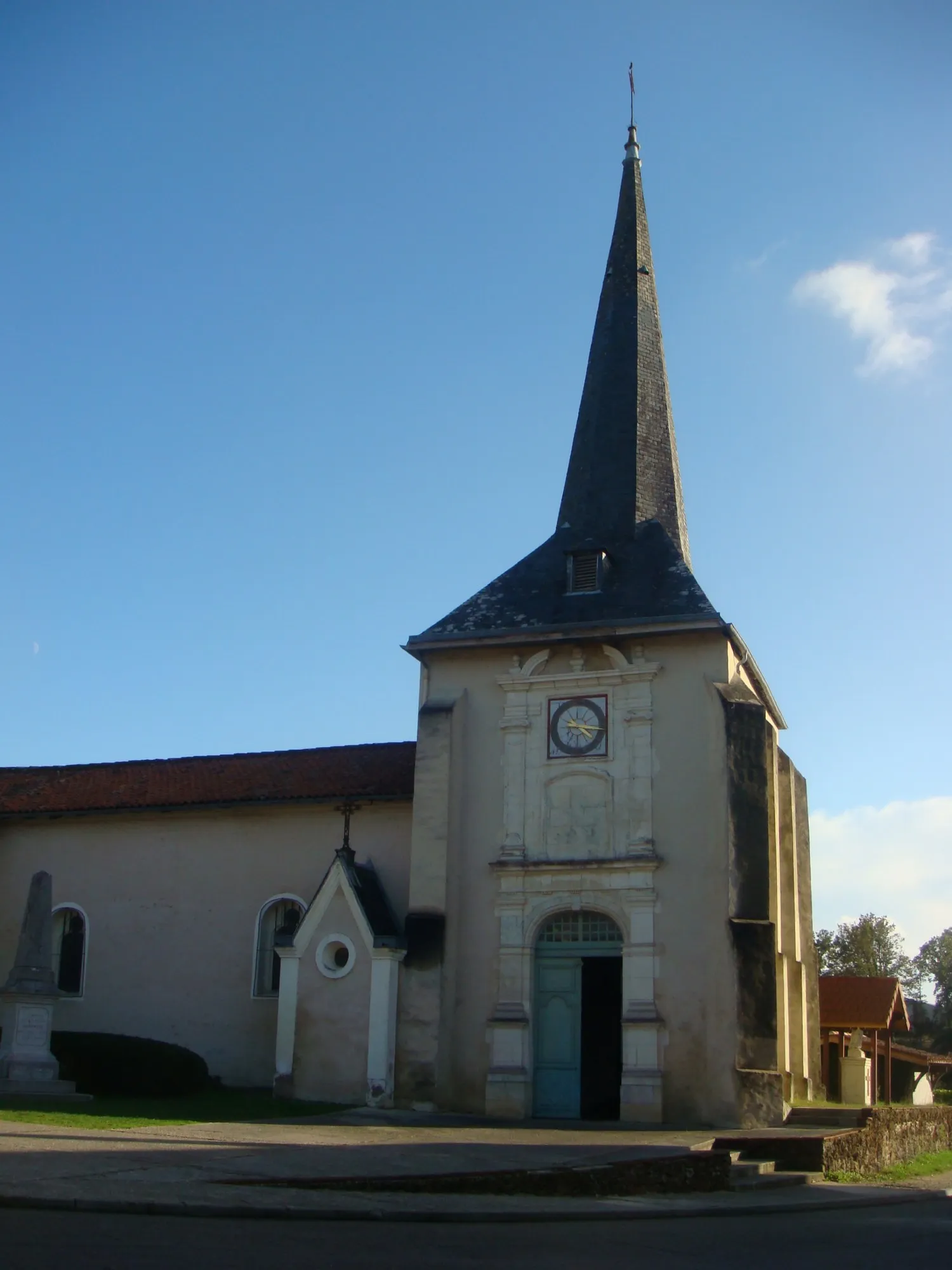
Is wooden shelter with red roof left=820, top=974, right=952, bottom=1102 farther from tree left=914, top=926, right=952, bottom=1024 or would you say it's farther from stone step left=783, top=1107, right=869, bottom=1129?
tree left=914, top=926, right=952, bottom=1024

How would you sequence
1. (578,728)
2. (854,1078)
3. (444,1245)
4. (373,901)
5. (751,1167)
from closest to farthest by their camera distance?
(444,1245) < (751,1167) < (578,728) < (373,901) < (854,1078)

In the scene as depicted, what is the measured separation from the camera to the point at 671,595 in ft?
80.7

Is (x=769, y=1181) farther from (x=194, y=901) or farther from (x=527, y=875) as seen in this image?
(x=194, y=901)

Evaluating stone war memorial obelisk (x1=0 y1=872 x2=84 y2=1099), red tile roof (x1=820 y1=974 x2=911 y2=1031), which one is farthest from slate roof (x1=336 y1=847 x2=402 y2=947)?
red tile roof (x1=820 y1=974 x2=911 y2=1031)

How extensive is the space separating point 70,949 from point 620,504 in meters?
15.2

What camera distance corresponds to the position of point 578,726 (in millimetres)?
24484

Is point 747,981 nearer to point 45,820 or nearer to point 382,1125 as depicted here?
point 382,1125

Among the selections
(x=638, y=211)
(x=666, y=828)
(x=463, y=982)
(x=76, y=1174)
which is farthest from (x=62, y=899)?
(x=638, y=211)

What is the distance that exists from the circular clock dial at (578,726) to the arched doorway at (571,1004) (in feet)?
9.72

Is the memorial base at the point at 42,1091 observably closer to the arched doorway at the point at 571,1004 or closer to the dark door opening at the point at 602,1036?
the arched doorway at the point at 571,1004

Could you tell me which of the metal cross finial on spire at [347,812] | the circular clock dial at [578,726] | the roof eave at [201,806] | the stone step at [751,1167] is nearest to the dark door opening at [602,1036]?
the circular clock dial at [578,726]

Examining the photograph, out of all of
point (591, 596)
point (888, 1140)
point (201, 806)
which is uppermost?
point (591, 596)

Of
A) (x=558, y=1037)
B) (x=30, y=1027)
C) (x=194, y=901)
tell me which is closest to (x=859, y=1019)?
(x=558, y=1037)

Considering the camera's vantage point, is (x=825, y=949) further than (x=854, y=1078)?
Yes
